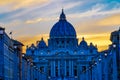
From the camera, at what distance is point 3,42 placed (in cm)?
5681

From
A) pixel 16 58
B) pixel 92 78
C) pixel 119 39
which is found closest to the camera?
pixel 119 39

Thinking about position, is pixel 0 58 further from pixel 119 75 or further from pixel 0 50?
pixel 119 75

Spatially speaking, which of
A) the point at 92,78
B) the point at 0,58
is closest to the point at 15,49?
the point at 0,58

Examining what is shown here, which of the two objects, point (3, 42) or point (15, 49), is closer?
point (3, 42)

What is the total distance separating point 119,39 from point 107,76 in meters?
21.9

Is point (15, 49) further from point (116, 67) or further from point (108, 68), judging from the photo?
point (116, 67)

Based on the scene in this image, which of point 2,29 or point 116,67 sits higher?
point 2,29

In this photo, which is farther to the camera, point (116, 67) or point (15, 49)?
point (15, 49)

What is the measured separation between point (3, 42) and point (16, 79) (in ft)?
73.4

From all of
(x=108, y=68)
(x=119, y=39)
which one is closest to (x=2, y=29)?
(x=119, y=39)

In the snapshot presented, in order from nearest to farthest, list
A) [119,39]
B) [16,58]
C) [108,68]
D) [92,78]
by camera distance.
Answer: [119,39] < [108,68] < [16,58] < [92,78]

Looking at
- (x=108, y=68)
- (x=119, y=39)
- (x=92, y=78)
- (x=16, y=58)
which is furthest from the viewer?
(x=92, y=78)

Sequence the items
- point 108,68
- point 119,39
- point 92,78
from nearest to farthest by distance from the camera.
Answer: point 119,39 < point 108,68 < point 92,78

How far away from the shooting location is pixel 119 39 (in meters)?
55.2
